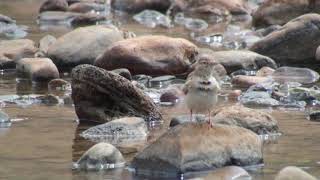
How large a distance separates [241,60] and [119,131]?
5.63m

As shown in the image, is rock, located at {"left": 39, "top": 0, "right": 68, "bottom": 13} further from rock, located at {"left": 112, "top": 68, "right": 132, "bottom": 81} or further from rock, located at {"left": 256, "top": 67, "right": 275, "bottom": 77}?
rock, located at {"left": 112, "top": 68, "right": 132, "bottom": 81}

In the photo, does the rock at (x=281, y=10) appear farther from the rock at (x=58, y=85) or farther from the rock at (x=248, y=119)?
the rock at (x=248, y=119)

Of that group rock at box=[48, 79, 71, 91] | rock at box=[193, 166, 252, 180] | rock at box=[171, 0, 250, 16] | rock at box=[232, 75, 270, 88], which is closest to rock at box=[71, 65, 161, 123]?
rock at box=[48, 79, 71, 91]

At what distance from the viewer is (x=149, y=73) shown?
14945 millimetres

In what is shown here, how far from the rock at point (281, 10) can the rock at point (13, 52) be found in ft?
22.3

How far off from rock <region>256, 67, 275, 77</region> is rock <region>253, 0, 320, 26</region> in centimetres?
580

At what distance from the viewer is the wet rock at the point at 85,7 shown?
26.0m

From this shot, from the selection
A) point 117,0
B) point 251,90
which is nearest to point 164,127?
point 251,90

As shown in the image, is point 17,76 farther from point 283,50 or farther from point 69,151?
point 69,151

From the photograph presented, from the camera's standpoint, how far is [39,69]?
14.7m

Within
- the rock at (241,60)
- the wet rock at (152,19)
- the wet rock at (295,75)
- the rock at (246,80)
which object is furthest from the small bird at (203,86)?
the wet rock at (152,19)

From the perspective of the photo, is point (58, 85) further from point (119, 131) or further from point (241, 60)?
point (119, 131)

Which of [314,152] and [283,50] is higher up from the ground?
[283,50]

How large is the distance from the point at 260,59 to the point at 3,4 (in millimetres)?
14742
